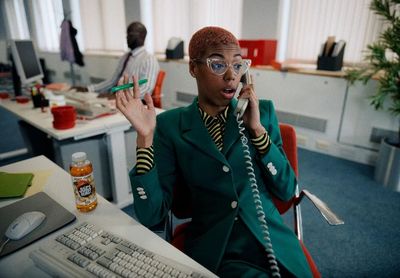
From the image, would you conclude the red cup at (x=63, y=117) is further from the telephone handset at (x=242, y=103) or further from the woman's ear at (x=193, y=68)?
the telephone handset at (x=242, y=103)

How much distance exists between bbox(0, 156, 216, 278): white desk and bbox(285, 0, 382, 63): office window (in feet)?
10.0

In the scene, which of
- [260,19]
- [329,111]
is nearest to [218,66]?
[329,111]

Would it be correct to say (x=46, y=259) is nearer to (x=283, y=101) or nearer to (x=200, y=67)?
(x=200, y=67)

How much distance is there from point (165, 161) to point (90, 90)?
2.36 metres

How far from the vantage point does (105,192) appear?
7.84ft

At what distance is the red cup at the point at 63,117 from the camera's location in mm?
1864

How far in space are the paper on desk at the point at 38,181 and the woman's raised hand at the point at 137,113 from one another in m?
0.52

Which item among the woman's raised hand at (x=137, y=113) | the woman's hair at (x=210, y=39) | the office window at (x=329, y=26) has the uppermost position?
the office window at (x=329, y=26)

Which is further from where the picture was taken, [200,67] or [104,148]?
[104,148]

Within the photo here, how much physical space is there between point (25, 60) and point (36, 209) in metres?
2.34

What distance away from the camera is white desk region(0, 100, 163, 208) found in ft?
6.33

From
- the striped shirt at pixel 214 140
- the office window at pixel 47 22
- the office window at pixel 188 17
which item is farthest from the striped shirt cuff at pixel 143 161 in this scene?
the office window at pixel 47 22

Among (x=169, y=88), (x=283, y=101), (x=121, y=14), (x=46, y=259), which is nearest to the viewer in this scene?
(x=46, y=259)

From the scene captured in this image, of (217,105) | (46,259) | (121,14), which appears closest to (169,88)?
(121,14)
